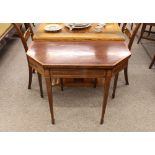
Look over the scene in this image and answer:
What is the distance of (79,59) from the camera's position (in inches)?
56.7

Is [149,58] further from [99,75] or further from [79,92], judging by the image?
[99,75]

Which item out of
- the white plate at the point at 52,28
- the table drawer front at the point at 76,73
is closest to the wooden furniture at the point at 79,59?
the table drawer front at the point at 76,73

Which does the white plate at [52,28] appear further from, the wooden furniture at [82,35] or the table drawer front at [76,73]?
the table drawer front at [76,73]

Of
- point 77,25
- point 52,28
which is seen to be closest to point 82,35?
point 77,25

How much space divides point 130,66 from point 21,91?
4.74 ft

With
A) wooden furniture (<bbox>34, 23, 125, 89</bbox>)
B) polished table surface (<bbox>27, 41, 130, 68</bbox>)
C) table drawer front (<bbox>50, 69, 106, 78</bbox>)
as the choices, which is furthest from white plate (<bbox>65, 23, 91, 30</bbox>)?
table drawer front (<bbox>50, 69, 106, 78</bbox>)

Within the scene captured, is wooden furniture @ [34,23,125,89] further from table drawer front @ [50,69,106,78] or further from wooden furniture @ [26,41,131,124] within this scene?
table drawer front @ [50,69,106,78]

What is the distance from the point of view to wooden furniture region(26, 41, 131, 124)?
139 cm

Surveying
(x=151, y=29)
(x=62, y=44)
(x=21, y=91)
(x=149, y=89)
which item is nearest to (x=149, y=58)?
(x=149, y=89)

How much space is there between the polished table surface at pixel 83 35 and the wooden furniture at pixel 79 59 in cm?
13

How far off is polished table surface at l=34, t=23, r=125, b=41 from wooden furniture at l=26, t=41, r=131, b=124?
128 millimetres

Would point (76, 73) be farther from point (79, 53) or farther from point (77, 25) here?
point (77, 25)

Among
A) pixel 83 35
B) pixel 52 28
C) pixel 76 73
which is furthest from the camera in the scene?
pixel 52 28

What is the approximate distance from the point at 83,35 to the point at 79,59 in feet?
1.53
